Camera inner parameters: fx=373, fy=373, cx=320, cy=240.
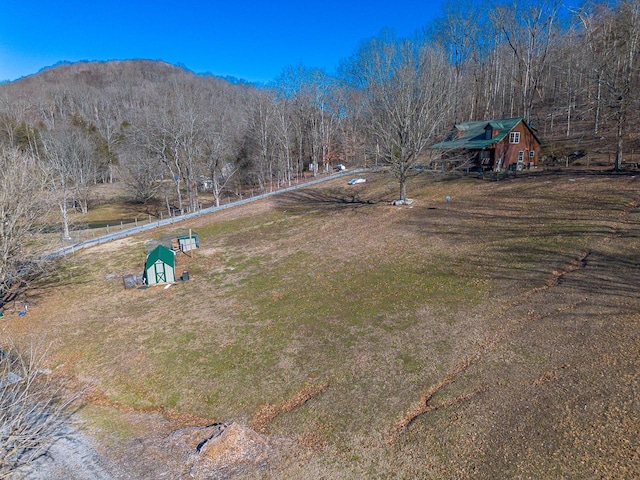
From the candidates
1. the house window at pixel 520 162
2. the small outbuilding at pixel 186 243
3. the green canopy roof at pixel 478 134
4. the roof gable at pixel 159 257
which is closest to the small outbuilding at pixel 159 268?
the roof gable at pixel 159 257

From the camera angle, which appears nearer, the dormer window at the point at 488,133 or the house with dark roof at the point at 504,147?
the house with dark roof at the point at 504,147

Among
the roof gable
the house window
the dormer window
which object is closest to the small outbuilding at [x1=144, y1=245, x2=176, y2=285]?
the roof gable

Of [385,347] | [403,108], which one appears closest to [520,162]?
[403,108]

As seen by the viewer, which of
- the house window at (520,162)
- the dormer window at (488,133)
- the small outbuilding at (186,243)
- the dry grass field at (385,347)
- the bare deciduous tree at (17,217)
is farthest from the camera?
the dormer window at (488,133)

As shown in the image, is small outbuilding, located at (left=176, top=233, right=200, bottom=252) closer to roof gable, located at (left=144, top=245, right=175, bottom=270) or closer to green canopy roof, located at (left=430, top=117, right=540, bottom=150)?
roof gable, located at (left=144, top=245, right=175, bottom=270)

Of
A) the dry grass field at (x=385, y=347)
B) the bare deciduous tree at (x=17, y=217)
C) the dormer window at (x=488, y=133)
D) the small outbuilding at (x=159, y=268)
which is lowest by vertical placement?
the dry grass field at (x=385, y=347)

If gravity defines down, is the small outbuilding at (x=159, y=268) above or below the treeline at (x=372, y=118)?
below

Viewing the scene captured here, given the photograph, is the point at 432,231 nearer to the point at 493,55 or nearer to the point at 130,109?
the point at 493,55

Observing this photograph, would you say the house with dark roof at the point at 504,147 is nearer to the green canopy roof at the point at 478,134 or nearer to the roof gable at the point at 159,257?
the green canopy roof at the point at 478,134
